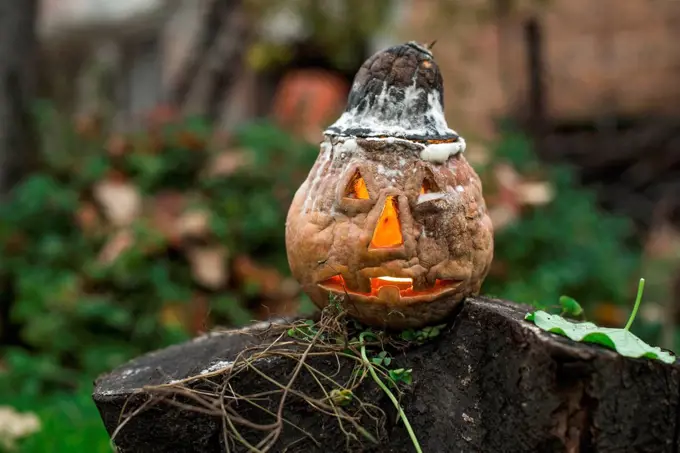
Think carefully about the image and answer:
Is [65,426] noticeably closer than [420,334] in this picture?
No

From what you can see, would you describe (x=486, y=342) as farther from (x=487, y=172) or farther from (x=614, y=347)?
(x=487, y=172)

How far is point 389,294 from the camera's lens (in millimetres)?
1971

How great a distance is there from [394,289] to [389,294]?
0.02m

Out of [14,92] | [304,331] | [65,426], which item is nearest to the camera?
[304,331]

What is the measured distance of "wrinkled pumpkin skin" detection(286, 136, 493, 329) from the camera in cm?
199

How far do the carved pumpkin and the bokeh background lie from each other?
1.06 metres

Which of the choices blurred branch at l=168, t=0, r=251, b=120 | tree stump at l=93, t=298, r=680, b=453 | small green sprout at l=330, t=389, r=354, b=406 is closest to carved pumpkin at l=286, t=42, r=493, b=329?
Answer: tree stump at l=93, t=298, r=680, b=453

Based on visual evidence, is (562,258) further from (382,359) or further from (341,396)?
(341,396)

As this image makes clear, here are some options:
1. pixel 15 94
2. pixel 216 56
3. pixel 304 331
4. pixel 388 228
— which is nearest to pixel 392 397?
pixel 304 331

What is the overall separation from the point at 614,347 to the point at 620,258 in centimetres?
411

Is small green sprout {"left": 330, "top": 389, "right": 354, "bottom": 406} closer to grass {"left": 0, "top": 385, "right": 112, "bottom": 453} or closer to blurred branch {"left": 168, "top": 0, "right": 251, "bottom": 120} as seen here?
grass {"left": 0, "top": 385, "right": 112, "bottom": 453}

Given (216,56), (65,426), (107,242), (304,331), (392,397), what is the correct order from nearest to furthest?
(392,397) < (304,331) < (65,426) < (107,242) < (216,56)

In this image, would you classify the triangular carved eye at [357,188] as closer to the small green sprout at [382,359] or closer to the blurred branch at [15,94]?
the small green sprout at [382,359]

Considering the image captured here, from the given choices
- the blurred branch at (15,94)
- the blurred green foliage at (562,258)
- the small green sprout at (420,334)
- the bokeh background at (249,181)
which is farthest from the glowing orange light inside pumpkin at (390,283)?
the blurred branch at (15,94)
